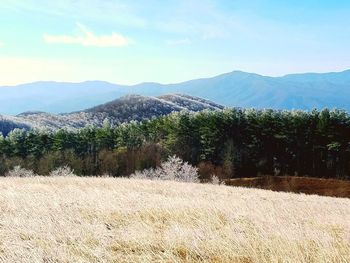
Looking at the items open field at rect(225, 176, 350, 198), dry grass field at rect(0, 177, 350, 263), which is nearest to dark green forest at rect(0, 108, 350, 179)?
open field at rect(225, 176, 350, 198)

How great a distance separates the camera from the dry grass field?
644cm

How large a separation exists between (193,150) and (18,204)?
3429 inches

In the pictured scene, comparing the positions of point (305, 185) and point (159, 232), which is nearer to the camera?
point (159, 232)

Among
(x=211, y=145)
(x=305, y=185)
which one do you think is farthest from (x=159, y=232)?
(x=211, y=145)

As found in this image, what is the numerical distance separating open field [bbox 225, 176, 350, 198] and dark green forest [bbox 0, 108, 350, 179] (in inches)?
516

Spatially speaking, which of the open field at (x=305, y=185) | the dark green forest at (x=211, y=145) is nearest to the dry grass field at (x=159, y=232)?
the open field at (x=305, y=185)

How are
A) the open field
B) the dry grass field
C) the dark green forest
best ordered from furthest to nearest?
the dark green forest < the open field < the dry grass field

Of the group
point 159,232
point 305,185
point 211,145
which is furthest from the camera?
point 211,145

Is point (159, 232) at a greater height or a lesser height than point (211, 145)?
greater

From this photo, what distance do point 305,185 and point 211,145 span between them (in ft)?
103

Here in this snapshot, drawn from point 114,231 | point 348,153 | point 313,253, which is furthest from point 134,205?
point 348,153

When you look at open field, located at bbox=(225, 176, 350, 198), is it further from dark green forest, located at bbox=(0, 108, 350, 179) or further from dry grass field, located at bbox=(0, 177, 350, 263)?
dry grass field, located at bbox=(0, 177, 350, 263)

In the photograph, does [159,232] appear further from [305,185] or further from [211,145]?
[211,145]

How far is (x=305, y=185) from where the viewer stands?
66.9 metres
